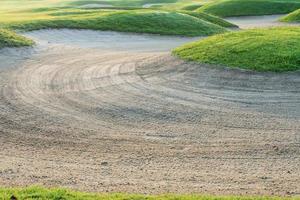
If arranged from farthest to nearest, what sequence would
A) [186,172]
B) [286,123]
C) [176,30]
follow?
[176,30] → [286,123] → [186,172]

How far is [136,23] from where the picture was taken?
43.1 m

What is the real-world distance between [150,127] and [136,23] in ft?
87.4

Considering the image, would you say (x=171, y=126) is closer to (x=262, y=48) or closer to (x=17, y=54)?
(x=262, y=48)

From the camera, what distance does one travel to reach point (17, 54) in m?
30.4

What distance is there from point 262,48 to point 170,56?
15.8ft

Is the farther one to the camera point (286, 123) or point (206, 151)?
point (286, 123)

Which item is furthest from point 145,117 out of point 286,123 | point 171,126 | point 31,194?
point 31,194

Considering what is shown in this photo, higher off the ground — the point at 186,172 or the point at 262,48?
the point at 262,48

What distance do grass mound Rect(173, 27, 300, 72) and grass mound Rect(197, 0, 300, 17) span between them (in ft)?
113

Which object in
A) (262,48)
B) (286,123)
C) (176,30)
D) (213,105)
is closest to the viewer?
(286,123)

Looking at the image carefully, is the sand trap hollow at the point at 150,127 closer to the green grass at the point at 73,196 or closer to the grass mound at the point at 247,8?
the green grass at the point at 73,196

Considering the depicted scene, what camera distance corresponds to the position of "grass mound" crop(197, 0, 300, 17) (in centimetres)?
6322

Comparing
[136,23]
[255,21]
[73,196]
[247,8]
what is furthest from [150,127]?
[247,8]

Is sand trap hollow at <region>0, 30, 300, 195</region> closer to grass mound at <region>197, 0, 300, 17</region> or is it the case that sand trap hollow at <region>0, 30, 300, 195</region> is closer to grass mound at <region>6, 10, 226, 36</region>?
grass mound at <region>6, 10, 226, 36</region>
